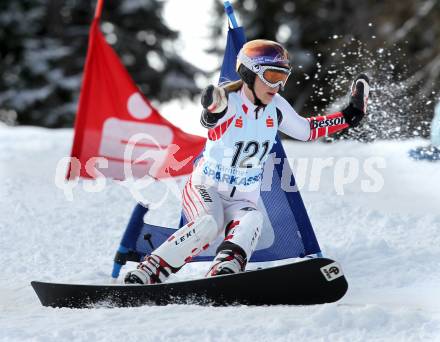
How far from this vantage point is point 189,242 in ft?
14.4

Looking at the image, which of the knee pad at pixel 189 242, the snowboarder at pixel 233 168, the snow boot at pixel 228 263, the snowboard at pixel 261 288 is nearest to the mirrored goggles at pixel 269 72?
the snowboarder at pixel 233 168

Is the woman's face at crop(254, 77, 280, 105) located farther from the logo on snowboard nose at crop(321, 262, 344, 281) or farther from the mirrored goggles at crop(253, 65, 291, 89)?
the logo on snowboard nose at crop(321, 262, 344, 281)

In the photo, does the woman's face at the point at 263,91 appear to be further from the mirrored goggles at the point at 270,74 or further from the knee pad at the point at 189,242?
the knee pad at the point at 189,242

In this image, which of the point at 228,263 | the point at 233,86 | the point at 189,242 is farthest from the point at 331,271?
the point at 233,86

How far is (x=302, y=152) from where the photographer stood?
31.4ft

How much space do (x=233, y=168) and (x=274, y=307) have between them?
959 millimetres

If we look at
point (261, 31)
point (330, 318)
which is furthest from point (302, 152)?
point (261, 31)

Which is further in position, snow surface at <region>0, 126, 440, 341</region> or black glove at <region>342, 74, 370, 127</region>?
black glove at <region>342, 74, 370, 127</region>

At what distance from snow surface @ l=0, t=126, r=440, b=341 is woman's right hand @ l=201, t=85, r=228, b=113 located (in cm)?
106

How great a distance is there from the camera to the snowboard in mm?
4035

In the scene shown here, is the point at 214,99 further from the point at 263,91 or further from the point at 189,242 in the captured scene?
the point at 189,242

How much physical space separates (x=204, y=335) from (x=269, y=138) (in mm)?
1485

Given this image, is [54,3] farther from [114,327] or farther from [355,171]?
[114,327]

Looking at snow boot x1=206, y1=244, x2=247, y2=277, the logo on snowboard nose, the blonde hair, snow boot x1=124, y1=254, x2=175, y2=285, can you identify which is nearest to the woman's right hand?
the blonde hair
